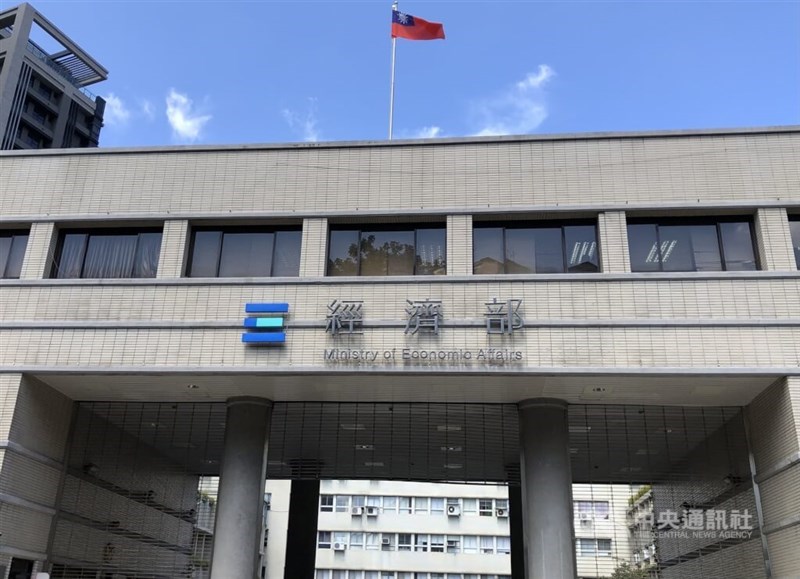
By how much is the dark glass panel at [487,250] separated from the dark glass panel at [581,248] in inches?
52.7

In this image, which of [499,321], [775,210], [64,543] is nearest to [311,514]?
[64,543]

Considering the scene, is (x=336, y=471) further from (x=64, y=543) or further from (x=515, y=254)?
(x=515, y=254)

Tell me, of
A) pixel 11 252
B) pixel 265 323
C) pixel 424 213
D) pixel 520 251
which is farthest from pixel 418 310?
pixel 11 252

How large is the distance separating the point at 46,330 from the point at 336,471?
10.6 meters

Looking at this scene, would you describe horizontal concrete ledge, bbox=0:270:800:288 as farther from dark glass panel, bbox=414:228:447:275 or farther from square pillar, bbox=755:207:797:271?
dark glass panel, bbox=414:228:447:275

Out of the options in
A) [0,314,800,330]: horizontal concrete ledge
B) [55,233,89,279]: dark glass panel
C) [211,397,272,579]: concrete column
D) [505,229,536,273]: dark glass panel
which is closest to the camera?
[0,314,800,330]: horizontal concrete ledge

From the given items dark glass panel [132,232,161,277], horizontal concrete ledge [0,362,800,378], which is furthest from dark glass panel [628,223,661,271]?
dark glass panel [132,232,161,277]

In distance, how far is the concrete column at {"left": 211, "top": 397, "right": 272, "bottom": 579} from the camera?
14.2 metres

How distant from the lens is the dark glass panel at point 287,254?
1482 centimetres

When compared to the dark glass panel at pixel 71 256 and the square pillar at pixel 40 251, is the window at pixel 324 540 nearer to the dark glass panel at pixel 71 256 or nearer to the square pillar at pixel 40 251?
the dark glass panel at pixel 71 256

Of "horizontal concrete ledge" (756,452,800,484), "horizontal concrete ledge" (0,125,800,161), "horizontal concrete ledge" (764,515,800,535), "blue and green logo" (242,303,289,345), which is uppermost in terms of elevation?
"horizontal concrete ledge" (0,125,800,161)

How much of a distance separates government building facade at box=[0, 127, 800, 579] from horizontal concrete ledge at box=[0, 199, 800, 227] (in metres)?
0.05

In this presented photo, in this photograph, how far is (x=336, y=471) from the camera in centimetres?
2231

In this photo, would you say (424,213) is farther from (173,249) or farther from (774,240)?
(774,240)
